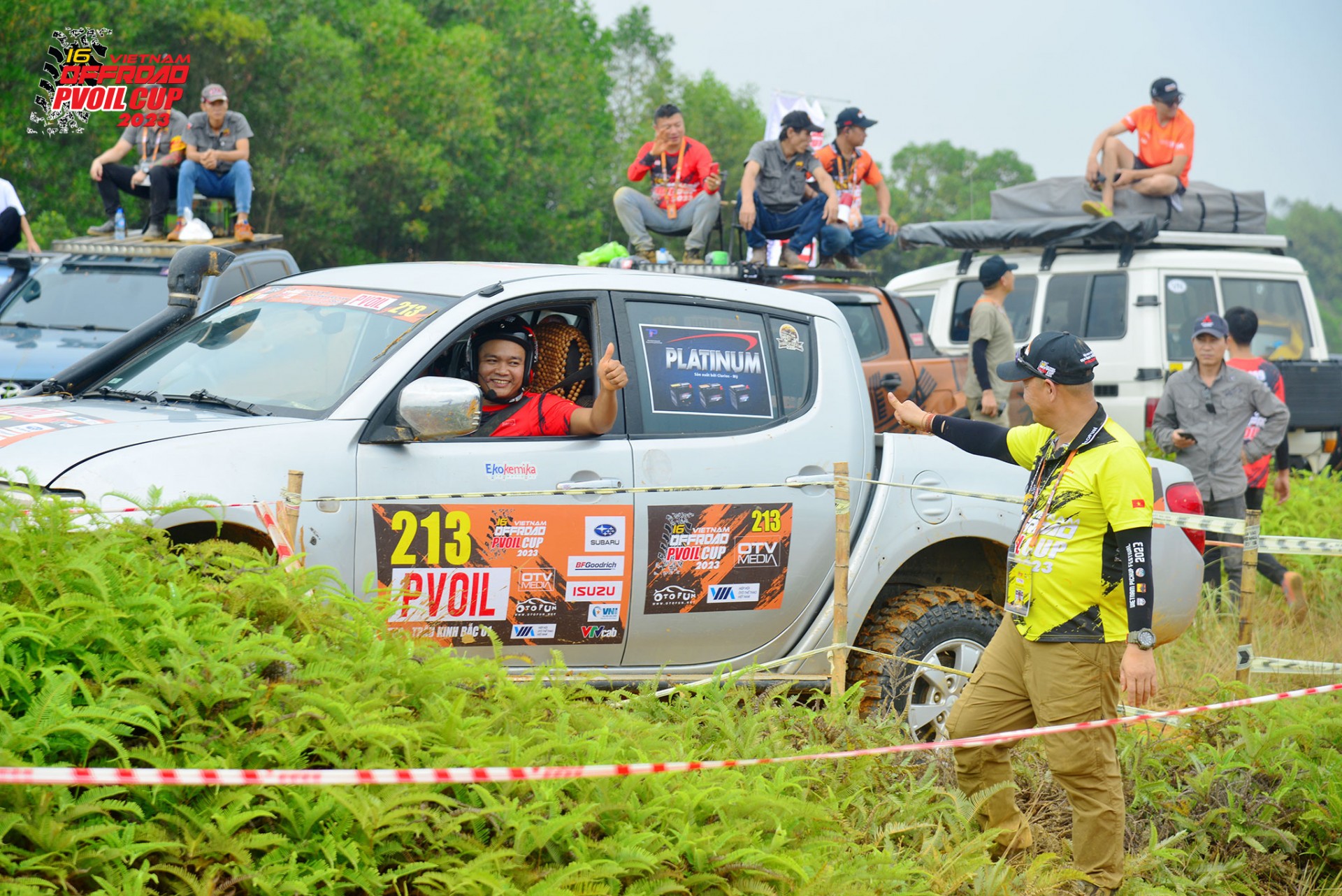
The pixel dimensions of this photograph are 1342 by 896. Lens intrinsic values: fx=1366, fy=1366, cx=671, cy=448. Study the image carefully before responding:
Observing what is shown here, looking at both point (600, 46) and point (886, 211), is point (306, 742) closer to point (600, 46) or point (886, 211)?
point (886, 211)

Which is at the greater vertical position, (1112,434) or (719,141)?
(719,141)

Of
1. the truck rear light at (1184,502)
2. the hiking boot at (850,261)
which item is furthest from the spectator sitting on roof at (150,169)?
the truck rear light at (1184,502)

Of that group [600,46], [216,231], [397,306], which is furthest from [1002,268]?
[600,46]

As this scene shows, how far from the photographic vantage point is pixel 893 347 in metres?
10.1

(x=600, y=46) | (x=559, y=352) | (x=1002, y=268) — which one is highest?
(x=600, y=46)

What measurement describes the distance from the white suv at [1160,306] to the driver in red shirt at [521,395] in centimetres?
727

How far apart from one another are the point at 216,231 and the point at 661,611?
9.05 meters

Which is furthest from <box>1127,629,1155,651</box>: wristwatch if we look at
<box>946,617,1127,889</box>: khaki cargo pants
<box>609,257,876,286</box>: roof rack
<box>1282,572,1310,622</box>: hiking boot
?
<box>609,257,876,286</box>: roof rack

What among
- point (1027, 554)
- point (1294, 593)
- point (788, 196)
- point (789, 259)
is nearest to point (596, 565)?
point (1027, 554)

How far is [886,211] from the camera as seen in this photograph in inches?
509

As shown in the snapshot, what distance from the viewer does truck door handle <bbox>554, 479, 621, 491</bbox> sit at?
473cm

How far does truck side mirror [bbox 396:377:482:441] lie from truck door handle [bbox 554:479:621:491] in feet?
1.60

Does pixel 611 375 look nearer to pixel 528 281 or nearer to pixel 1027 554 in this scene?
pixel 528 281

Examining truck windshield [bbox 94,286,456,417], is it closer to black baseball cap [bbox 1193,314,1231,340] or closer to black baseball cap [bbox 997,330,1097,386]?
black baseball cap [bbox 997,330,1097,386]
